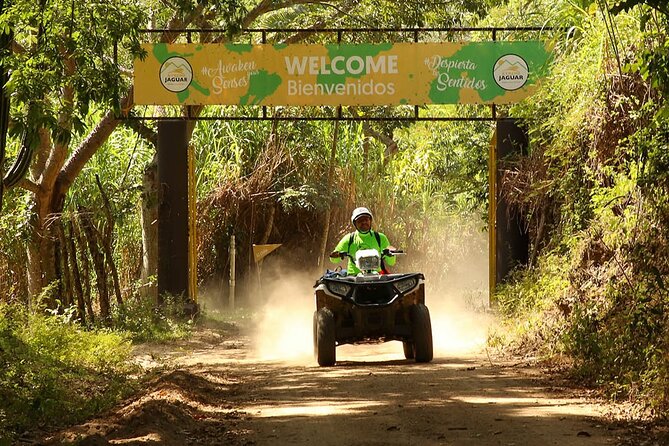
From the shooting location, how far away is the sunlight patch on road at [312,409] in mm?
10070

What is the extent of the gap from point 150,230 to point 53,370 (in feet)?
33.2

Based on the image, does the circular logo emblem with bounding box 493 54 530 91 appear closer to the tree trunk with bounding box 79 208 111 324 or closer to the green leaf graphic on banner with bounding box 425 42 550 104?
the green leaf graphic on banner with bounding box 425 42 550 104

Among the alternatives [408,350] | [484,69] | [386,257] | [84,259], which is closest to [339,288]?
[386,257]

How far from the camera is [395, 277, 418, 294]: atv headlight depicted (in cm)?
1417

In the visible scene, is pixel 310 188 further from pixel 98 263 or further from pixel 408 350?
pixel 408 350

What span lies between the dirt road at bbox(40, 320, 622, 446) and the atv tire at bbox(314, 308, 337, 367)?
0.81 ft

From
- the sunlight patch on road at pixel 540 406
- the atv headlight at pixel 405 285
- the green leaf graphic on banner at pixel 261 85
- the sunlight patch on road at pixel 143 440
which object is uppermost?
the green leaf graphic on banner at pixel 261 85

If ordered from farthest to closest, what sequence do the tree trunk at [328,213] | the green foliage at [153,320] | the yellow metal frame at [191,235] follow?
the tree trunk at [328,213] → the yellow metal frame at [191,235] → the green foliage at [153,320]

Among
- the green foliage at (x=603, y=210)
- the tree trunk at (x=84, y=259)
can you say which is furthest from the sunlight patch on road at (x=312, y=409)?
the tree trunk at (x=84, y=259)

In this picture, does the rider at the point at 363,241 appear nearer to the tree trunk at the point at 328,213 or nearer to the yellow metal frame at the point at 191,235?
the yellow metal frame at the point at 191,235

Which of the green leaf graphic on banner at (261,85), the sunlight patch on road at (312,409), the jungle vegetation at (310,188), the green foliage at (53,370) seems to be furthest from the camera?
the green leaf graphic on banner at (261,85)

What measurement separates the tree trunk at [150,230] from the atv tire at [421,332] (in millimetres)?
7903

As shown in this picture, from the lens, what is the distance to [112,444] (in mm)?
8539

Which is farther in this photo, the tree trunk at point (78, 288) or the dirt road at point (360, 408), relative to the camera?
the tree trunk at point (78, 288)
